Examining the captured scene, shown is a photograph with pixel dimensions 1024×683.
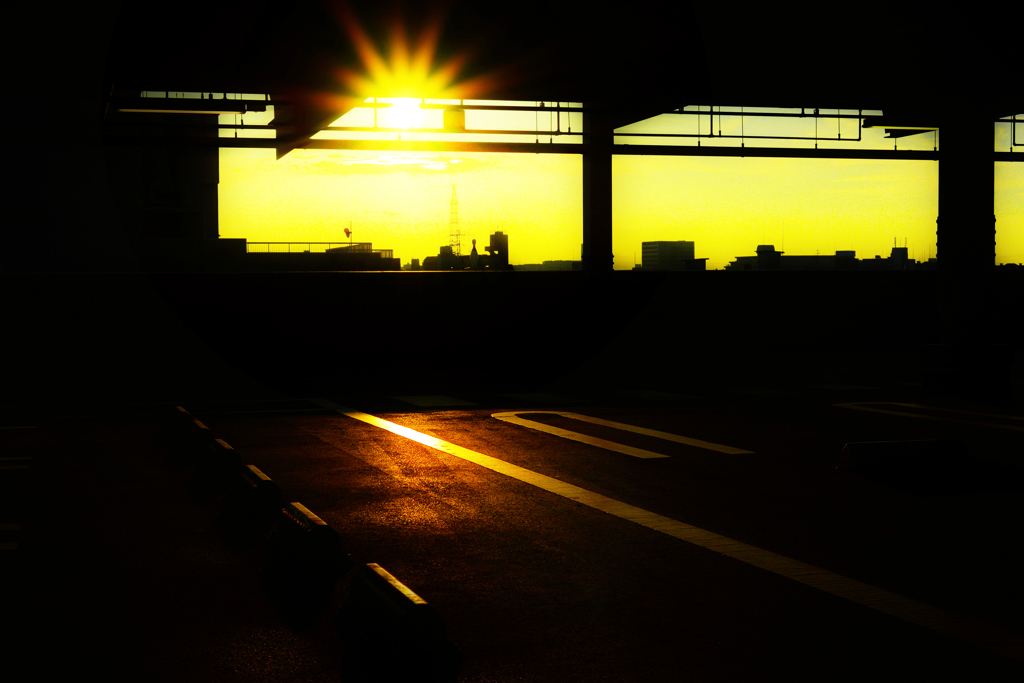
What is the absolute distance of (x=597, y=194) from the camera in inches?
1120

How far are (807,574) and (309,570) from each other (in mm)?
3138

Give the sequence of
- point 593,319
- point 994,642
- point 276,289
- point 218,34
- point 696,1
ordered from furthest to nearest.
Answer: point 593,319 < point 276,289 < point 218,34 < point 696,1 < point 994,642

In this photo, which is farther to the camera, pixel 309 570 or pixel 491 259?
pixel 491 259

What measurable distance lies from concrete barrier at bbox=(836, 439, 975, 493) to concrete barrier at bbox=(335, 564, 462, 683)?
669 cm

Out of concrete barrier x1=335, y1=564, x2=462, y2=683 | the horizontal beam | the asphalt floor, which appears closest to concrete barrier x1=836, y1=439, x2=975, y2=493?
the asphalt floor

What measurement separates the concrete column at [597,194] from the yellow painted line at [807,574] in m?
18.8

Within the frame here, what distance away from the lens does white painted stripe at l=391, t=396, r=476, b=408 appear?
1622 cm

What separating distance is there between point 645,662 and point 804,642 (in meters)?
0.89

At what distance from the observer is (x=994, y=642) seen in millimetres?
4992

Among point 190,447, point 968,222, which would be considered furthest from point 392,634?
point 968,222

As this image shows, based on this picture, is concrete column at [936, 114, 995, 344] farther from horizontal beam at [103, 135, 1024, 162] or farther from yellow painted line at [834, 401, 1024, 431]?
horizontal beam at [103, 135, 1024, 162]

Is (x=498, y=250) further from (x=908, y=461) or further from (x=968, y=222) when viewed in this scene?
(x=908, y=461)

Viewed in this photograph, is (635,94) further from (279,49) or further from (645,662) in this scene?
(645,662)

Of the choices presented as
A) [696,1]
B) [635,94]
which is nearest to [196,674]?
[696,1]
